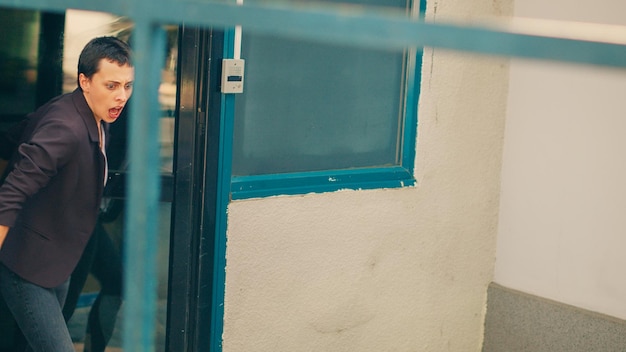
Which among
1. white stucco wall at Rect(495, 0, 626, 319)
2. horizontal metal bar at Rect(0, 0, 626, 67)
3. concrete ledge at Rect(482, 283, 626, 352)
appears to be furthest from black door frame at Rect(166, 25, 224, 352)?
horizontal metal bar at Rect(0, 0, 626, 67)

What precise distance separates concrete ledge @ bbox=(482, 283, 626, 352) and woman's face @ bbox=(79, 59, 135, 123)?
2.40m

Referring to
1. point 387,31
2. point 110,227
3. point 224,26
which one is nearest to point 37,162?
point 110,227

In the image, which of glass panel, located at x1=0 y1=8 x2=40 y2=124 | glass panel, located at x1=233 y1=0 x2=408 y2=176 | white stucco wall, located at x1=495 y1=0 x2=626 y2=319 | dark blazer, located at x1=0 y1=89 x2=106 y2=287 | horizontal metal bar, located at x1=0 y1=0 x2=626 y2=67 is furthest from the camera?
white stucco wall, located at x1=495 y1=0 x2=626 y2=319

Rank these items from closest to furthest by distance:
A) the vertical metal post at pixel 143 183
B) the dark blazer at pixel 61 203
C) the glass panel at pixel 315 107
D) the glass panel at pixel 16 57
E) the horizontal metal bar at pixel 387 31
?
the horizontal metal bar at pixel 387 31 < the vertical metal post at pixel 143 183 < the dark blazer at pixel 61 203 < the glass panel at pixel 16 57 < the glass panel at pixel 315 107

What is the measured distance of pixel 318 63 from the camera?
165 inches

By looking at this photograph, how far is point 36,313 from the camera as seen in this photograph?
3.35m

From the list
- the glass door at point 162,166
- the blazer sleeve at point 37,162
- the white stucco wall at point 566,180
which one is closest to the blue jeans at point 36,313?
the blazer sleeve at point 37,162

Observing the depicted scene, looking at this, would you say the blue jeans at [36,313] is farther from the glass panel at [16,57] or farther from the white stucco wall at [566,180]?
the white stucco wall at [566,180]

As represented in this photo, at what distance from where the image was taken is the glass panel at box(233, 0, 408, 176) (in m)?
3.94

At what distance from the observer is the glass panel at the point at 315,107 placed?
3.94 m

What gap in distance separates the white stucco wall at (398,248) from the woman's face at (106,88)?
2.28ft

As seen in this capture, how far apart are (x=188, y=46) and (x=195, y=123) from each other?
0.29m

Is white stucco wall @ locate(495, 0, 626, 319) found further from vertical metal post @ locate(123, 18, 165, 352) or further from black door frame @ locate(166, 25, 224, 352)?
vertical metal post @ locate(123, 18, 165, 352)

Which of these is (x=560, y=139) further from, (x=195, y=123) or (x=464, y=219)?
(x=195, y=123)
